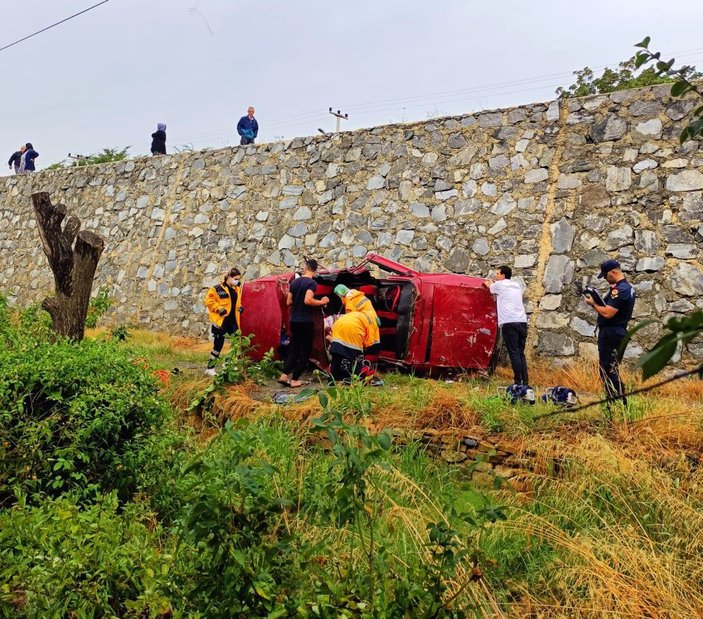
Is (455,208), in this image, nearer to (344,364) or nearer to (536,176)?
(536,176)

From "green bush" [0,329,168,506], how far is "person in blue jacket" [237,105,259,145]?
32.4 ft

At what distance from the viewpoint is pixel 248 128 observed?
1444 centimetres

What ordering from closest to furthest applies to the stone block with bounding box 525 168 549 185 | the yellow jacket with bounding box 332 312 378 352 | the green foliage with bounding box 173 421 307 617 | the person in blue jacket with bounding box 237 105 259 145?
the green foliage with bounding box 173 421 307 617
the yellow jacket with bounding box 332 312 378 352
the stone block with bounding box 525 168 549 185
the person in blue jacket with bounding box 237 105 259 145

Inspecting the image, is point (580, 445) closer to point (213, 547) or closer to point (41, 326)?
point (213, 547)

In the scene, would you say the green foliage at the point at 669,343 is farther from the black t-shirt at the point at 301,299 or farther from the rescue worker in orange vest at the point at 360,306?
the black t-shirt at the point at 301,299

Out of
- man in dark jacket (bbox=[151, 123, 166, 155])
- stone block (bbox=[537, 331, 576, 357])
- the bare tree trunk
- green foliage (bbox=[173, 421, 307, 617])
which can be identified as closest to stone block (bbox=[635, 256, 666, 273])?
stone block (bbox=[537, 331, 576, 357])

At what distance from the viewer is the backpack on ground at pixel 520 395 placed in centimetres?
657

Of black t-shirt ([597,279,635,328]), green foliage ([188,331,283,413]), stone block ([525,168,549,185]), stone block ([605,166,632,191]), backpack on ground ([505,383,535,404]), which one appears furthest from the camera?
stone block ([525,168,549,185])

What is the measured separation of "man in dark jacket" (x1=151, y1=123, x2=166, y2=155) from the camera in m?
16.3

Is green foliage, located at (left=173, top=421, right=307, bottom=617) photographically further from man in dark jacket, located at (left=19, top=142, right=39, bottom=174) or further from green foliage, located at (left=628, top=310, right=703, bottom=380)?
man in dark jacket, located at (left=19, top=142, right=39, bottom=174)

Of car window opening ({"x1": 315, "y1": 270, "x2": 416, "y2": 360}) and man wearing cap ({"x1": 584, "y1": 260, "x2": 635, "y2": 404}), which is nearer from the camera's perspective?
man wearing cap ({"x1": 584, "y1": 260, "x2": 635, "y2": 404})

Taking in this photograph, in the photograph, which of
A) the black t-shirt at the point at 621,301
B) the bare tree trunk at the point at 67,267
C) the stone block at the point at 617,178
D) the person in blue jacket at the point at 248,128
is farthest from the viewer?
the person in blue jacket at the point at 248,128

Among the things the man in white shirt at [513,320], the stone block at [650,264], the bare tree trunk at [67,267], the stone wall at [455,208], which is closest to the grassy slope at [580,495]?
the man in white shirt at [513,320]

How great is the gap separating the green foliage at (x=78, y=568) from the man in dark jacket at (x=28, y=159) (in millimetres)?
18599
